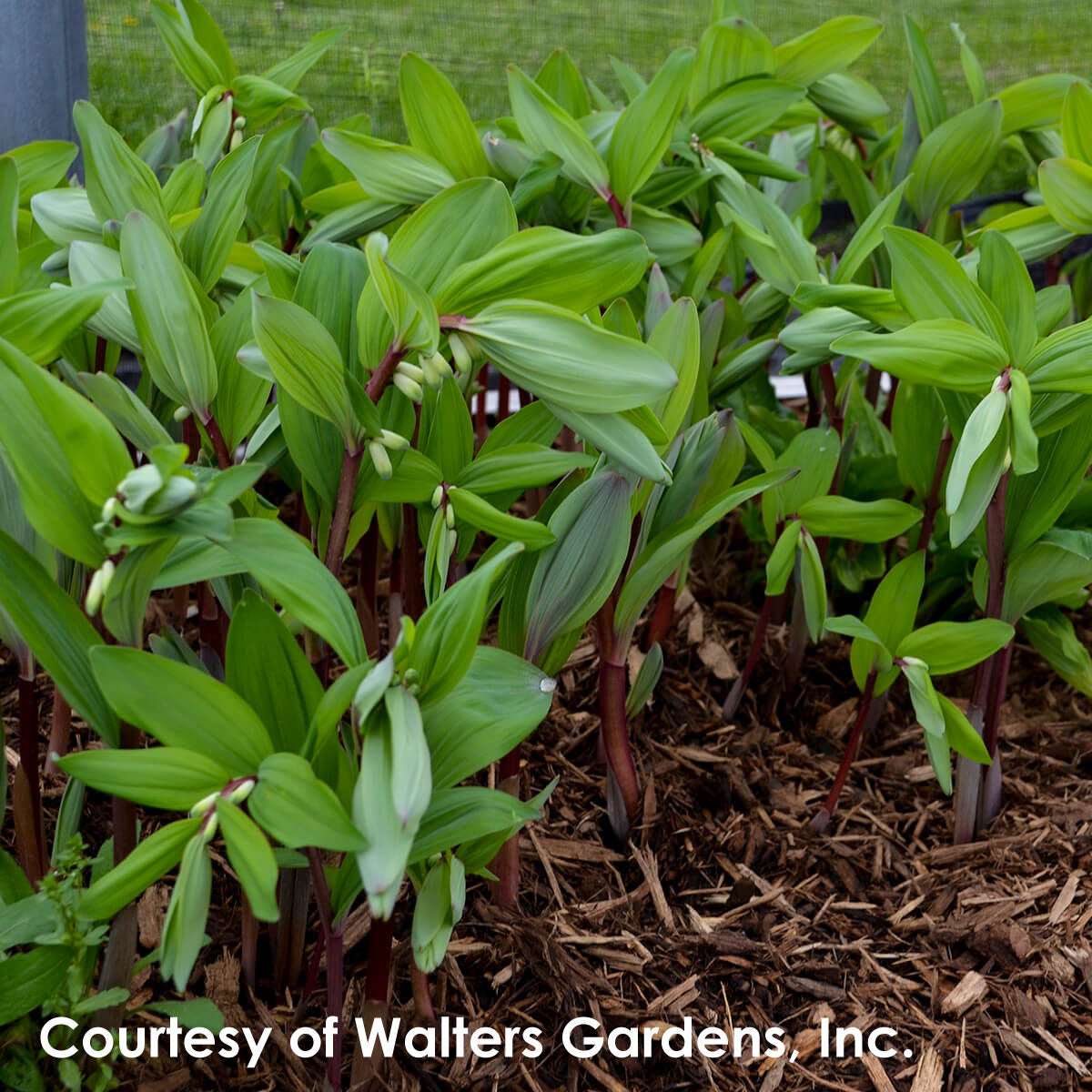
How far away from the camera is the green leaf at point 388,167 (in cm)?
90

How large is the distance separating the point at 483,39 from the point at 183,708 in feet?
5.54

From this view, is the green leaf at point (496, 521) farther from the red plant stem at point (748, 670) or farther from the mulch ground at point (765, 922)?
the red plant stem at point (748, 670)

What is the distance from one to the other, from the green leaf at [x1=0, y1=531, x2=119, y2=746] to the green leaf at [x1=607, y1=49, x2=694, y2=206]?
0.55 meters

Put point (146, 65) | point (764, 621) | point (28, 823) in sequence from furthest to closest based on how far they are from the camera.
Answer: point (146, 65)
point (764, 621)
point (28, 823)

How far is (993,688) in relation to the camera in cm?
102

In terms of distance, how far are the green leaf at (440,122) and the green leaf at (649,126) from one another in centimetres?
→ 9

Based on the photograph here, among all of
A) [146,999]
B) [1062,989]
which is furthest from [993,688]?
[146,999]

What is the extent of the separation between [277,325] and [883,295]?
18.7 inches

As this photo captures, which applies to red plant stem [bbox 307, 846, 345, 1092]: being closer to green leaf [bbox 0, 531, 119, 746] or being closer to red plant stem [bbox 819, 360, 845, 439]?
green leaf [bbox 0, 531, 119, 746]

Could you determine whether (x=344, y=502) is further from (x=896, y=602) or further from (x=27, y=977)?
(x=896, y=602)

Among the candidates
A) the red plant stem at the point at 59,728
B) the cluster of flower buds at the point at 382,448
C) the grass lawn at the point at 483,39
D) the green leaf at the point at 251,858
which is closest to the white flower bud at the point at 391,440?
the cluster of flower buds at the point at 382,448

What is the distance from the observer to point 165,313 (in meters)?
0.67

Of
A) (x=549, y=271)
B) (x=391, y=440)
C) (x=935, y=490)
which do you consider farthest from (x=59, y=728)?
(x=935, y=490)

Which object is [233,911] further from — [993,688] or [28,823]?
[993,688]
